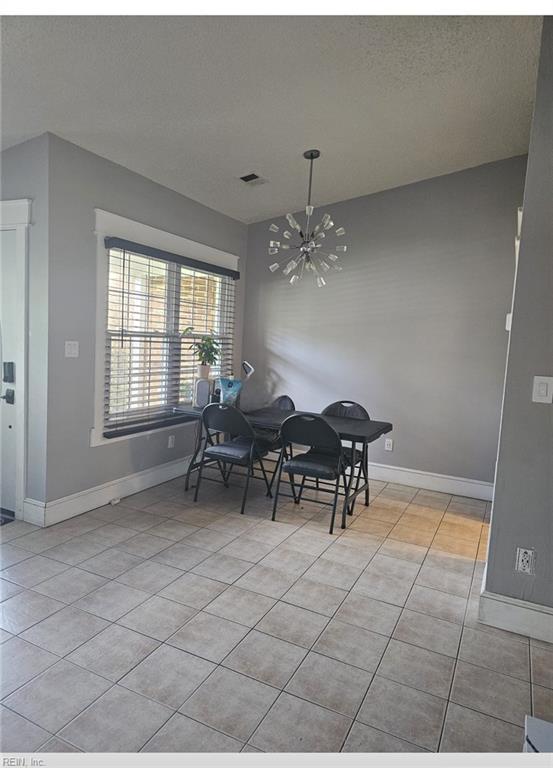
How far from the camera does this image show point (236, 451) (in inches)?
145

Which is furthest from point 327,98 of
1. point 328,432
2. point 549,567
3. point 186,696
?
point 186,696

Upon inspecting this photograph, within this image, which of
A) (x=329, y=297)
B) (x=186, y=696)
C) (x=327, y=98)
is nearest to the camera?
(x=186, y=696)

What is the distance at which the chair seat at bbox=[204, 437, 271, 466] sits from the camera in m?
3.62

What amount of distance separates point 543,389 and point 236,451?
87.2 inches

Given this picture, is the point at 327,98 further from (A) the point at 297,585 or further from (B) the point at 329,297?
(A) the point at 297,585

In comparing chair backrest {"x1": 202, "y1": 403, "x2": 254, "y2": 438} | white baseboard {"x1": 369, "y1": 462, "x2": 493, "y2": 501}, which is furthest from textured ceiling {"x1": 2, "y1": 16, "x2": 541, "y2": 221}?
white baseboard {"x1": 369, "y1": 462, "x2": 493, "y2": 501}

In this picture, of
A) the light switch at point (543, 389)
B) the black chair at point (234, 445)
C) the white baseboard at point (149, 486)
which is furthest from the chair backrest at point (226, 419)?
the light switch at point (543, 389)

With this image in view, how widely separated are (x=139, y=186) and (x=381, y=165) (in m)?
1.94

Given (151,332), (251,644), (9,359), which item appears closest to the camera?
(251,644)

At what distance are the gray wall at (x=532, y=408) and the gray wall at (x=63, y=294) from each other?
8.78ft

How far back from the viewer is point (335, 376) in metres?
4.76

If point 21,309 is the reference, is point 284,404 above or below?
below

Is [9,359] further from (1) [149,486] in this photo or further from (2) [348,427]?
(2) [348,427]

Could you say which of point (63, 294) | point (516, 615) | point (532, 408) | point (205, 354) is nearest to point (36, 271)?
point (63, 294)
